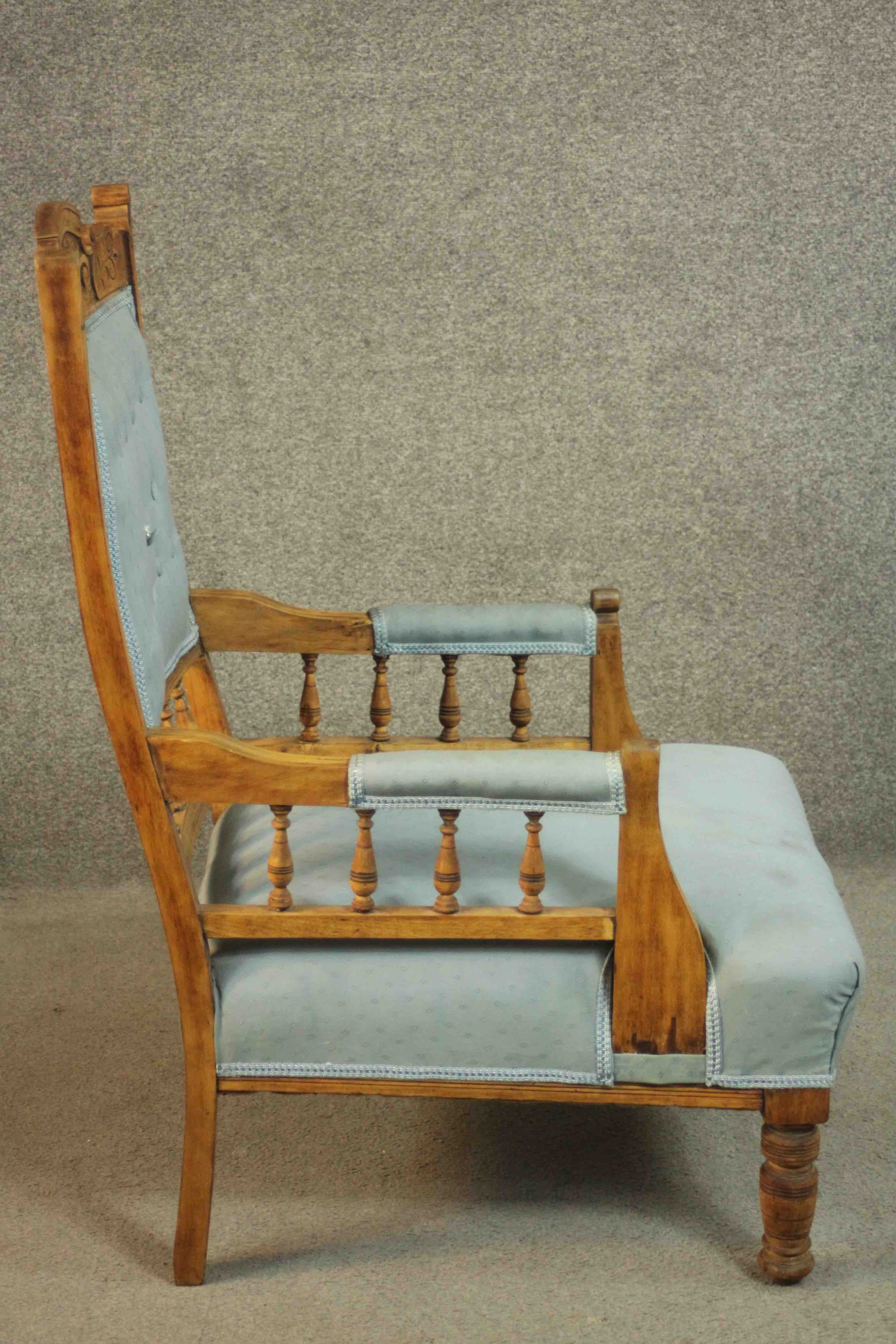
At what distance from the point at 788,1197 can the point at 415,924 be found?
1.47 ft

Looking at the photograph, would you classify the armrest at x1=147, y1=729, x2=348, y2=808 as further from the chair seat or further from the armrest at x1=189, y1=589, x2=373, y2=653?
the armrest at x1=189, y1=589, x2=373, y2=653

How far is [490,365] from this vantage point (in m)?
2.28

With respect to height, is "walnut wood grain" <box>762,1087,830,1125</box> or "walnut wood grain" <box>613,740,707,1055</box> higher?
"walnut wood grain" <box>613,740,707,1055</box>

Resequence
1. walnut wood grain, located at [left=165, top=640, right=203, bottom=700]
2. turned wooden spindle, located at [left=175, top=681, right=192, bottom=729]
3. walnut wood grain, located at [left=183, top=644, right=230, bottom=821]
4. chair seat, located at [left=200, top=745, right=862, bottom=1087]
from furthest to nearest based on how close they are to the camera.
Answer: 1. walnut wood grain, located at [left=183, top=644, right=230, bottom=821]
2. turned wooden spindle, located at [left=175, top=681, right=192, bottom=729]
3. walnut wood grain, located at [left=165, top=640, right=203, bottom=700]
4. chair seat, located at [left=200, top=745, right=862, bottom=1087]

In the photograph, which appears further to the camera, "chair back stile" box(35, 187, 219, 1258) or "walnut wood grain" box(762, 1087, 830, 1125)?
"walnut wood grain" box(762, 1087, 830, 1125)

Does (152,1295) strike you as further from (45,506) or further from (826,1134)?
(45,506)

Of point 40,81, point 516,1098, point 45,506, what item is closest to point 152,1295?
point 516,1098

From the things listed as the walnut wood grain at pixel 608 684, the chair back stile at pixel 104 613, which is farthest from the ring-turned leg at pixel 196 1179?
the walnut wood grain at pixel 608 684

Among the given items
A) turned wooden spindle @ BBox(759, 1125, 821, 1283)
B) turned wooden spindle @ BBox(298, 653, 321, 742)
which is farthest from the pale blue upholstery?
turned wooden spindle @ BBox(759, 1125, 821, 1283)

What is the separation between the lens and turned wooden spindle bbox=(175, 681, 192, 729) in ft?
5.01

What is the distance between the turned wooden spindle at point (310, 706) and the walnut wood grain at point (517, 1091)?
0.47m

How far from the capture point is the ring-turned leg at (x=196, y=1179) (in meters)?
1.31

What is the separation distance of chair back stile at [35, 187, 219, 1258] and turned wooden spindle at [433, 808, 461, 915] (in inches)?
9.0

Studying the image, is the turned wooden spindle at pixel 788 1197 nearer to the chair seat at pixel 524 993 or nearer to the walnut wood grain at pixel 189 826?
the chair seat at pixel 524 993
